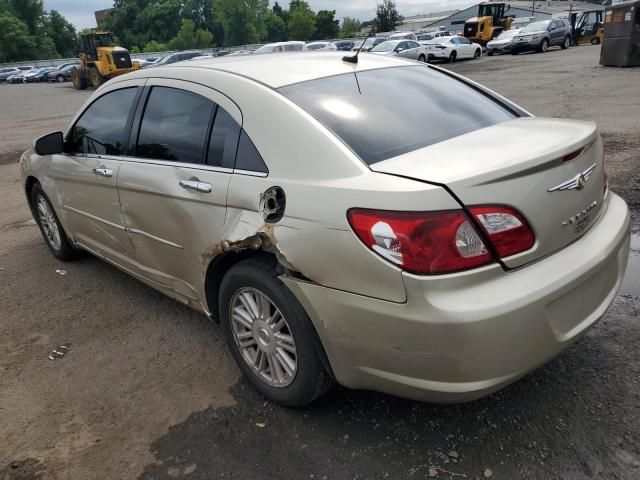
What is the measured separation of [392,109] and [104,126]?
215cm

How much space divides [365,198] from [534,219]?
2.19ft

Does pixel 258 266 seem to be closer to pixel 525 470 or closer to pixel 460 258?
pixel 460 258

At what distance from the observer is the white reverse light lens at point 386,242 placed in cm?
202

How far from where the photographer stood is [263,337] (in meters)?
2.70

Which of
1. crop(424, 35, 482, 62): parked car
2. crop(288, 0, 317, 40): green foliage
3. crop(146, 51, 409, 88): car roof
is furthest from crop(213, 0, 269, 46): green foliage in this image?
crop(146, 51, 409, 88): car roof

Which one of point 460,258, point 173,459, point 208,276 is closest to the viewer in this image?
point 460,258

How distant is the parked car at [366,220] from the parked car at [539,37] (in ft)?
102

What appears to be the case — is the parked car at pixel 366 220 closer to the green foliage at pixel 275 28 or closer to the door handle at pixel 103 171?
the door handle at pixel 103 171

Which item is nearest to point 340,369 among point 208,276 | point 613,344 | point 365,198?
point 365,198

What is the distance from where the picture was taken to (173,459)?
2482 mm

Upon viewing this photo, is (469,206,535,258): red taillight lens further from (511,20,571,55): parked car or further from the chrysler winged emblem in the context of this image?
(511,20,571,55): parked car

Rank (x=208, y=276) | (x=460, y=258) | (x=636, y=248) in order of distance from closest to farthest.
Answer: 1. (x=460, y=258)
2. (x=208, y=276)
3. (x=636, y=248)

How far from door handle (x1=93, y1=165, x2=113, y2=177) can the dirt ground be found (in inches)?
40.7

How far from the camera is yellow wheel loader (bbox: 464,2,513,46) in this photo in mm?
37125
